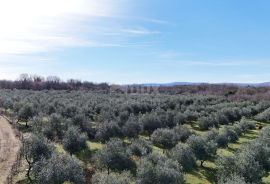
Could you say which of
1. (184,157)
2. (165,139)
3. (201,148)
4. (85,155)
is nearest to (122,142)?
(85,155)

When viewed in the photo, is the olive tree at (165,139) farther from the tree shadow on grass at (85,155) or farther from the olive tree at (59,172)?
the olive tree at (59,172)

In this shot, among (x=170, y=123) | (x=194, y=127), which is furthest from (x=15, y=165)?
(x=194, y=127)

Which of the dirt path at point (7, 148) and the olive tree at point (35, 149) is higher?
the olive tree at point (35, 149)

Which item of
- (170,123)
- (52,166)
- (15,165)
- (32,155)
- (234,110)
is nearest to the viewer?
(52,166)

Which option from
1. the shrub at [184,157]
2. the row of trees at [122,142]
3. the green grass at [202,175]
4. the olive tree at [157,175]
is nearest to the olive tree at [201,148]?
the row of trees at [122,142]

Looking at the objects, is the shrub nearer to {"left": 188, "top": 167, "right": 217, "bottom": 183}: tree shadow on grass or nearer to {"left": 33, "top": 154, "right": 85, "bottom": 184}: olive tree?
{"left": 188, "top": 167, "right": 217, "bottom": 183}: tree shadow on grass

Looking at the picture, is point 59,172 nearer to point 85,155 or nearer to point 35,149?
point 35,149

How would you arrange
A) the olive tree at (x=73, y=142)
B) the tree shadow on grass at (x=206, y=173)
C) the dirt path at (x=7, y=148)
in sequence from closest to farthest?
the tree shadow on grass at (x=206, y=173) < the dirt path at (x=7, y=148) < the olive tree at (x=73, y=142)

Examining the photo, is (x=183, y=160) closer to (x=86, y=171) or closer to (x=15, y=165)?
(x=86, y=171)

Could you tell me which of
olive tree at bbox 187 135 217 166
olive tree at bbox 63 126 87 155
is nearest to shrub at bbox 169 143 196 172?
olive tree at bbox 187 135 217 166
